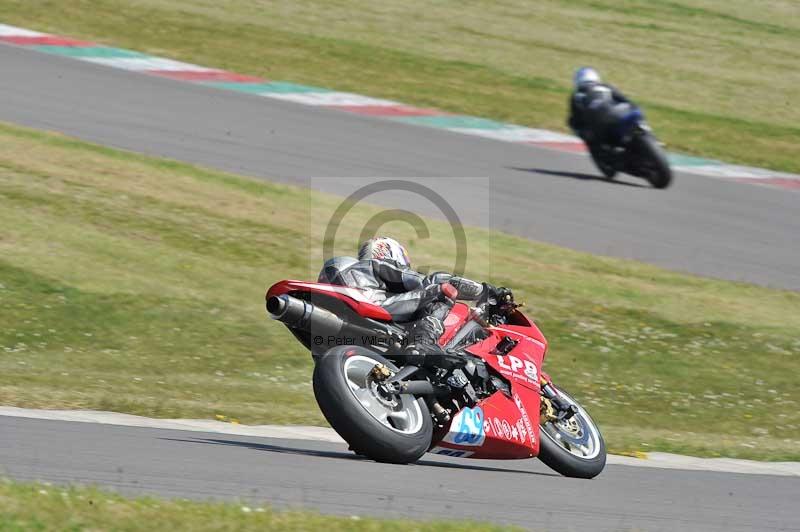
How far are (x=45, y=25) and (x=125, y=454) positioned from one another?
65.0 ft

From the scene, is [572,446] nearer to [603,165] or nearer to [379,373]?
Result: [379,373]

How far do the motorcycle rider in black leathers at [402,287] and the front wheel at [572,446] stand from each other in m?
0.94

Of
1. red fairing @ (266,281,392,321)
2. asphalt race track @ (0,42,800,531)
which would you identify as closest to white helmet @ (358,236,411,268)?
red fairing @ (266,281,392,321)

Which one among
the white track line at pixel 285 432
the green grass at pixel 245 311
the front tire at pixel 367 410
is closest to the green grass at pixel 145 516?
the front tire at pixel 367 410

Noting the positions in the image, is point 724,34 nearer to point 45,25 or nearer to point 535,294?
point 45,25

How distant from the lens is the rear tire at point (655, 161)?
19.4 meters

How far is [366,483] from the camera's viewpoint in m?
6.65

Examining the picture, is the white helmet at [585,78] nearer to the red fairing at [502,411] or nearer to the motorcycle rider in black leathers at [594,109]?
the motorcycle rider in black leathers at [594,109]

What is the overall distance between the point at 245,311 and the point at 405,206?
17.1ft

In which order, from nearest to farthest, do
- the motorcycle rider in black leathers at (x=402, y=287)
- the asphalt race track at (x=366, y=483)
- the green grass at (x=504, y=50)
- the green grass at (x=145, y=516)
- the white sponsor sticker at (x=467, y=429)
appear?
the green grass at (x=145, y=516) < the asphalt race track at (x=366, y=483) < the white sponsor sticker at (x=467, y=429) < the motorcycle rider in black leathers at (x=402, y=287) < the green grass at (x=504, y=50)

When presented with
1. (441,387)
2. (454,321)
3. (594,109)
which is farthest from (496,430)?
(594,109)

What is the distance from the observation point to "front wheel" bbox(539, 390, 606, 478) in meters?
8.09

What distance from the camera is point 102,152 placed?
17.4 meters

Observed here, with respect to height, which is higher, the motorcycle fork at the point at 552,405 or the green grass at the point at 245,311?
the motorcycle fork at the point at 552,405
